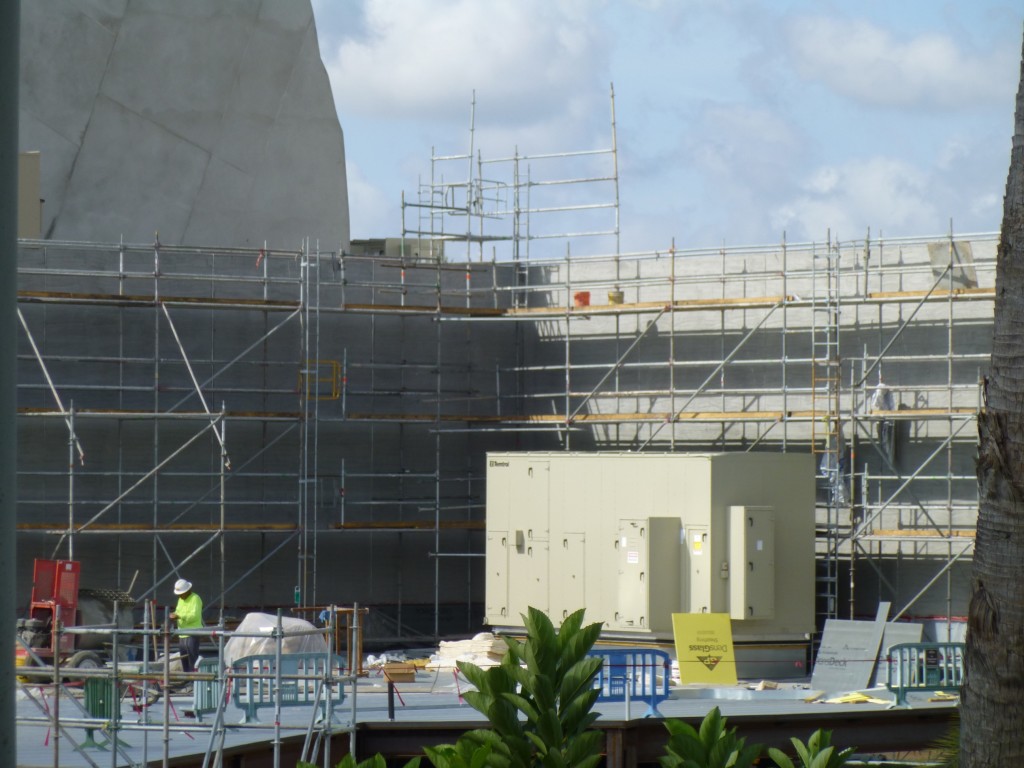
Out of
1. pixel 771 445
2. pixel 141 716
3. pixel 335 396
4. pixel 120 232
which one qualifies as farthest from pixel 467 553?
pixel 141 716

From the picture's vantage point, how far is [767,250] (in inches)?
964

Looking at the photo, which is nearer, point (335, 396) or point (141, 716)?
point (141, 716)

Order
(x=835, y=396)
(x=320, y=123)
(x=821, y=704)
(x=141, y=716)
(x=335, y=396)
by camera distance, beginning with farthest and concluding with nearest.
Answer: (x=320, y=123) → (x=335, y=396) → (x=835, y=396) → (x=821, y=704) → (x=141, y=716)

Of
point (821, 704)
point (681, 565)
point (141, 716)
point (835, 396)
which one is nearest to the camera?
point (141, 716)

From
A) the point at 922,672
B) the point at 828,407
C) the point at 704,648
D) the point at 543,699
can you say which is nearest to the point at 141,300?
the point at 704,648

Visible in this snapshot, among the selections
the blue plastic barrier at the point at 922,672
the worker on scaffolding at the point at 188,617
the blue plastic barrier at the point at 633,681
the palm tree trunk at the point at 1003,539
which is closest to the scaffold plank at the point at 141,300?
the worker on scaffolding at the point at 188,617

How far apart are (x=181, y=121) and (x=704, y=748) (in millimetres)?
22509

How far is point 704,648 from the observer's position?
21.0 meters

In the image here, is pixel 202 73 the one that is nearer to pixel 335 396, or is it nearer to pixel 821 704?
pixel 335 396

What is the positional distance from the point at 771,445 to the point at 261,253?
807 cm

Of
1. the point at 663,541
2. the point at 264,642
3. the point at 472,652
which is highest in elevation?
the point at 663,541

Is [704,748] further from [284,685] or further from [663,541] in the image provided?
[663,541]

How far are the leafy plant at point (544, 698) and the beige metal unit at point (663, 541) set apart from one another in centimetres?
1315

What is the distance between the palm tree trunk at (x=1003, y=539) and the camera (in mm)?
8234
